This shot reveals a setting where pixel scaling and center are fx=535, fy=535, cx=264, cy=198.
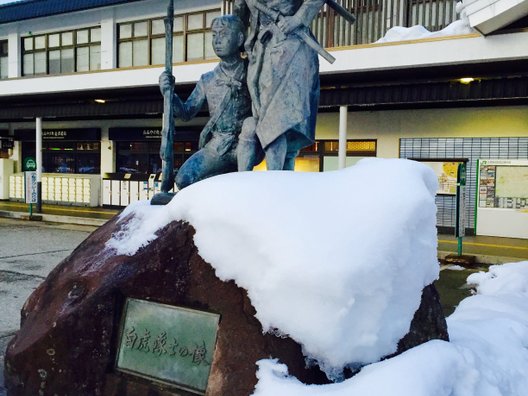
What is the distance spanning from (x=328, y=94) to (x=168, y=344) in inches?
385

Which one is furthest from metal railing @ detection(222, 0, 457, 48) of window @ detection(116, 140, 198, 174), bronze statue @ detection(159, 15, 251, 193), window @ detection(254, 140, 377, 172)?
bronze statue @ detection(159, 15, 251, 193)

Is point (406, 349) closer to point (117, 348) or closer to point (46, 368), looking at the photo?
point (117, 348)

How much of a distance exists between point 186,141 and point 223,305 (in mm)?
14454

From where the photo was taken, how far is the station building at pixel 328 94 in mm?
10266

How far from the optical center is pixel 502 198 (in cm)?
1246

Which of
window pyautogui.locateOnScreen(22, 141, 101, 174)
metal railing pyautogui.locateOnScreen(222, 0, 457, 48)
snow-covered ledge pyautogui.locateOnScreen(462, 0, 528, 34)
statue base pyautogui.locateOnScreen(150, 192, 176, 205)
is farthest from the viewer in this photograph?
window pyautogui.locateOnScreen(22, 141, 101, 174)

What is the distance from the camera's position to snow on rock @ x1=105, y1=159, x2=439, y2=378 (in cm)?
251

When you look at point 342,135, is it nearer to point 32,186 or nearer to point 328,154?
point 328,154

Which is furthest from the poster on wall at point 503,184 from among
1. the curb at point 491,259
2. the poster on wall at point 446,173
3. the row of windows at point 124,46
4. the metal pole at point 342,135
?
the row of windows at point 124,46

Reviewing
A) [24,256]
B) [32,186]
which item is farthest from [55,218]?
[24,256]

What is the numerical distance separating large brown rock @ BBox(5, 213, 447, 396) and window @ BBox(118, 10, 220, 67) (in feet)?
43.7

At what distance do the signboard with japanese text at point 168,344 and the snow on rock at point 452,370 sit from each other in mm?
423

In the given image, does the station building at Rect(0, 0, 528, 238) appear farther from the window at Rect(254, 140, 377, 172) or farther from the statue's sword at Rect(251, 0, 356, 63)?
the statue's sword at Rect(251, 0, 356, 63)

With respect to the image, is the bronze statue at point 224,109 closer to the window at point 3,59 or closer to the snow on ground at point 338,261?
the snow on ground at point 338,261
